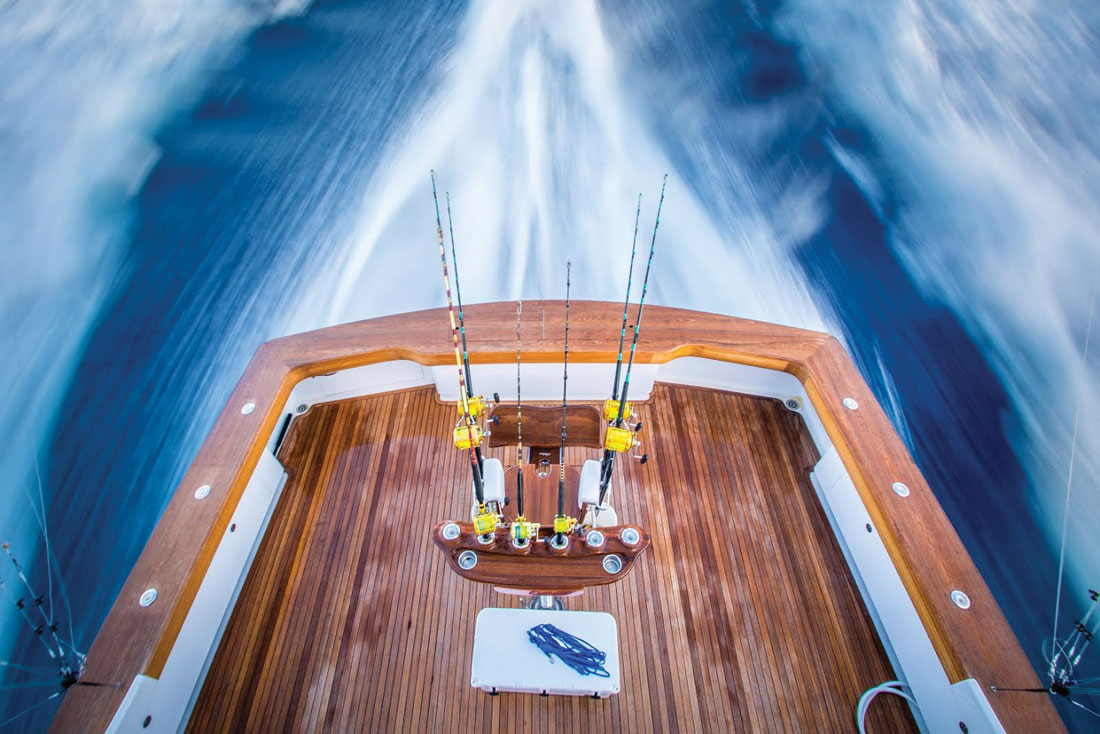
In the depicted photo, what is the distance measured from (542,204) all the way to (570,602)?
5.65m

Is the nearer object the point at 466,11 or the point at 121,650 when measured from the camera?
the point at 121,650

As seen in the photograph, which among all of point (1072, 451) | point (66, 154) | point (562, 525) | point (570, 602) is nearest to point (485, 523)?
point (562, 525)

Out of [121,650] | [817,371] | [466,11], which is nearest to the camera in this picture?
[121,650]

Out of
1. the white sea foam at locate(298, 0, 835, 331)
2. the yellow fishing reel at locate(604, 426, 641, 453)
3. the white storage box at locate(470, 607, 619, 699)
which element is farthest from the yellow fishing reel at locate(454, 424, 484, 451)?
the white sea foam at locate(298, 0, 835, 331)

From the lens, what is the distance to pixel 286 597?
2502 millimetres

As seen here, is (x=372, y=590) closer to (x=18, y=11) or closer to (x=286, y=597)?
(x=286, y=597)

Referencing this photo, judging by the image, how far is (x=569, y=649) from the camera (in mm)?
1955

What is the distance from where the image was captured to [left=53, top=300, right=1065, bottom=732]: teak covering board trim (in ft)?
6.35

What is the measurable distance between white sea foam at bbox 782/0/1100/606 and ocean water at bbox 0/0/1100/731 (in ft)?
0.10

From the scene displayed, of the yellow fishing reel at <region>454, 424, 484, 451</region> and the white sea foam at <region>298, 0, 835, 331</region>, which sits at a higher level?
the white sea foam at <region>298, 0, 835, 331</region>

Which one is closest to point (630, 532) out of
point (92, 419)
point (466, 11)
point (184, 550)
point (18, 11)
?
point (184, 550)

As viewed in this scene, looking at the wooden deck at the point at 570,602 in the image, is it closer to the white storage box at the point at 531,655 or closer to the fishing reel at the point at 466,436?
the white storage box at the point at 531,655

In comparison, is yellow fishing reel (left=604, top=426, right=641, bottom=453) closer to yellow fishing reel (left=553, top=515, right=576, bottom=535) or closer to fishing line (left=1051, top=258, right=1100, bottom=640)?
yellow fishing reel (left=553, top=515, right=576, bottom=535)

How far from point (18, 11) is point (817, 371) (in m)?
9.76
